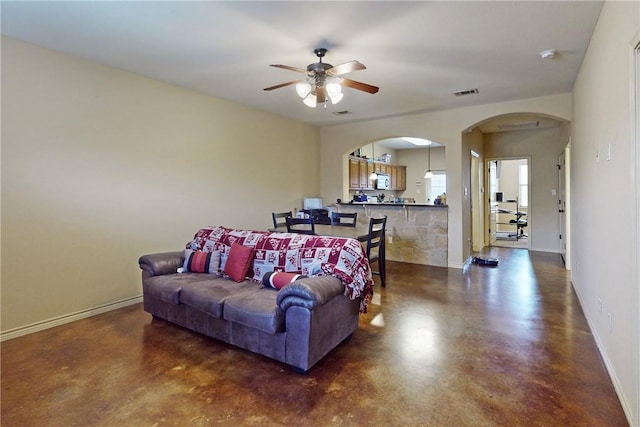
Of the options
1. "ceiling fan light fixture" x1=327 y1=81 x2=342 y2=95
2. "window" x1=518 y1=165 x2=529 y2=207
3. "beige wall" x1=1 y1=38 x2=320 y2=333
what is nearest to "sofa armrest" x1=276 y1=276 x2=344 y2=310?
"ceiling fan light fixture" x1=327 y1=81 x2=342 y2=95

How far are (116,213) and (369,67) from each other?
3222 mm

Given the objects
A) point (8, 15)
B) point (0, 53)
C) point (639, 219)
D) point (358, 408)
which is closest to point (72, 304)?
point (0, 53)

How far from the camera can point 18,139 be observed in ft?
9.61

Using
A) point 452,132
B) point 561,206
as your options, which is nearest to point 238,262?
point 452,132

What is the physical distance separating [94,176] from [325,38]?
8.95 ft

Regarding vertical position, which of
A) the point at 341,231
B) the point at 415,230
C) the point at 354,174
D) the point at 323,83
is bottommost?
the point at 415,230

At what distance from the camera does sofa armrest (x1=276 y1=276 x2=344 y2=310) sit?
7.16 ft

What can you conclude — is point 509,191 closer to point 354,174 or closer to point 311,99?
point 354,174

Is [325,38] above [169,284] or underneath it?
above

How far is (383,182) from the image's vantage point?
Answer: 29.9ft

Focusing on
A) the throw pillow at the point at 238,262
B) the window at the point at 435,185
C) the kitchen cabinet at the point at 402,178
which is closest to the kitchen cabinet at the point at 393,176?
the kitchen cabinet at the point at 402,178

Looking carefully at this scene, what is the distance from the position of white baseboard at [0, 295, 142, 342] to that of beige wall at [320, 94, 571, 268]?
4.20 meters

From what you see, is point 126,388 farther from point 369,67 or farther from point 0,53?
point 369,67

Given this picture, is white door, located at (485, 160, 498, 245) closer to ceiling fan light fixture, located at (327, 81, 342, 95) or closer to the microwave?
the microwave
